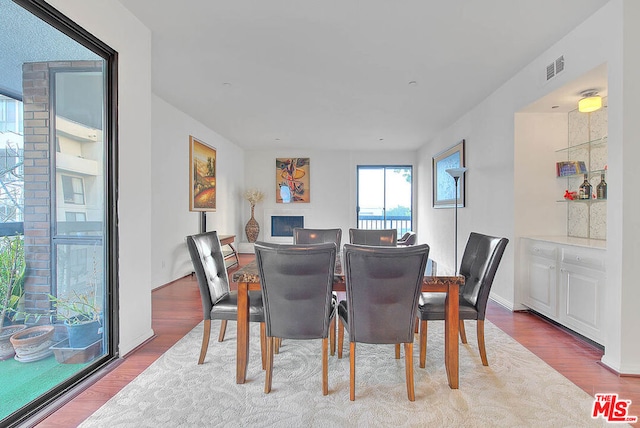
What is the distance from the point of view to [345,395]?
2.01 meters

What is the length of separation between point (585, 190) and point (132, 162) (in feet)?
13.9

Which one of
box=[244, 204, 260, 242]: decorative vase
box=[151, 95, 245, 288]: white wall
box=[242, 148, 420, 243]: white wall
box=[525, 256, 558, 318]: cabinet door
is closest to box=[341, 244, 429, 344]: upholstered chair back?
box=[525, 256, 558, 318]: cabinet door

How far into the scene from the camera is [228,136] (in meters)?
6.97

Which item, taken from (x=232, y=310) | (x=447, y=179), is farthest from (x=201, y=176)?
(x=447, y=179)

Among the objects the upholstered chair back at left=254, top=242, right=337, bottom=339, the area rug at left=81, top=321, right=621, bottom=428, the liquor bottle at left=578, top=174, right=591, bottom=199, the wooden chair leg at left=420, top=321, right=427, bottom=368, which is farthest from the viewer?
the liquor bottle at left=578, top=174, right=591, bottom=199

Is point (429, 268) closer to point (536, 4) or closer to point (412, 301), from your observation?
point (412, 301)

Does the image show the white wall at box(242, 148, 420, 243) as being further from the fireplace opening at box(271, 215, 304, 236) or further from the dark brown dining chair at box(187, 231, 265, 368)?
the dark brown dining chair at box(187, 231, 265, 368)

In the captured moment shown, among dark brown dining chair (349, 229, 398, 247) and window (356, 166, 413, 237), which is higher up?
window (356, 166, 413, 237)

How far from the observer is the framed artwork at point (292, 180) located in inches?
333

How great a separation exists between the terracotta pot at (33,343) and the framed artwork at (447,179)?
5.10m

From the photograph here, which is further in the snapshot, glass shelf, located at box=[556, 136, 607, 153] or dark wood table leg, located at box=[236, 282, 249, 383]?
glass shelf, located at box=[556, 136, 607, 153]

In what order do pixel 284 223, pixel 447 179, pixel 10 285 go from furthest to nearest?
1. pixel 284 223
2. pixel 447 179
3. pixel 10 285

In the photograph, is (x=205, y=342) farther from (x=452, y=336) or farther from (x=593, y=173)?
(x=593, y=173)

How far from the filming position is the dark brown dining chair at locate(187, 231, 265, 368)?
2283 mm
